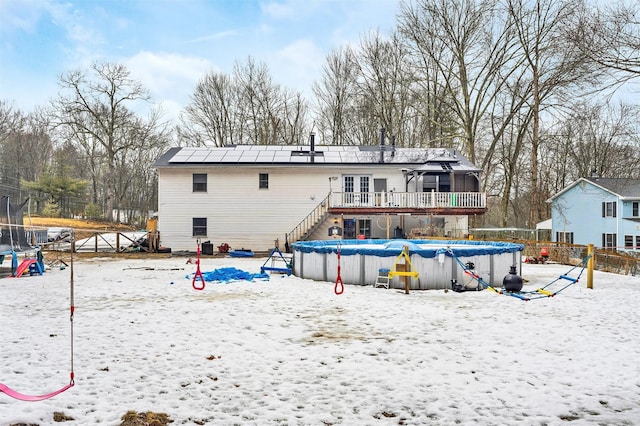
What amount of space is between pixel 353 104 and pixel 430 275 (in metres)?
30.1

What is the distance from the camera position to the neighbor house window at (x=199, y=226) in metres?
26.7

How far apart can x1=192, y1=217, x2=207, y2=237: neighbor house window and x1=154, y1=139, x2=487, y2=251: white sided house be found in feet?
0.19

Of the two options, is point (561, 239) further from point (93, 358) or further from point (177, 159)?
point (93, 358)

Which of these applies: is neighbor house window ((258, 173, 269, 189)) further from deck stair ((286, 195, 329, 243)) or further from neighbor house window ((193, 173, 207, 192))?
neighbor house window ((193, 173, 207, 192))

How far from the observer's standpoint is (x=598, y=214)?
35.9 metres

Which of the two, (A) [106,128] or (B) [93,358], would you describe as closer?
(B) [93,358]

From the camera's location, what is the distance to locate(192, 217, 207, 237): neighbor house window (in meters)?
26.7

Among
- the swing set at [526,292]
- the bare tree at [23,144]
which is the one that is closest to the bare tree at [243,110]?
the bare tree at [23,144]

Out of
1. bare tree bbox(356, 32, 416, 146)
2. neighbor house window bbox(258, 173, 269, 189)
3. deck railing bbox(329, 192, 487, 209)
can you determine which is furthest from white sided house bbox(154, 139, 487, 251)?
bare tree bbox(356, 32, 416, 146)

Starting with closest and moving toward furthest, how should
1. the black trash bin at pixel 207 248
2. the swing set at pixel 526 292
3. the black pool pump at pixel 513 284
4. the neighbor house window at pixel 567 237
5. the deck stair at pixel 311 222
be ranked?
the swing set at pixel 526 292
the black pool pump at pixel 513 284
the black trash bin at pixel 207 248
the deck stair at pixel 311 222
the neighbor house window at pixel 567 237

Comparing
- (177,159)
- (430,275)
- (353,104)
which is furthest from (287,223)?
(353,104)

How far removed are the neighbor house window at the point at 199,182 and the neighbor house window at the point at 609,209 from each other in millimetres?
30215

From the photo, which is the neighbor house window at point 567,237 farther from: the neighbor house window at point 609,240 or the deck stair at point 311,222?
the deck stair at point 311,222

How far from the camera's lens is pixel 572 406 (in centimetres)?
475
